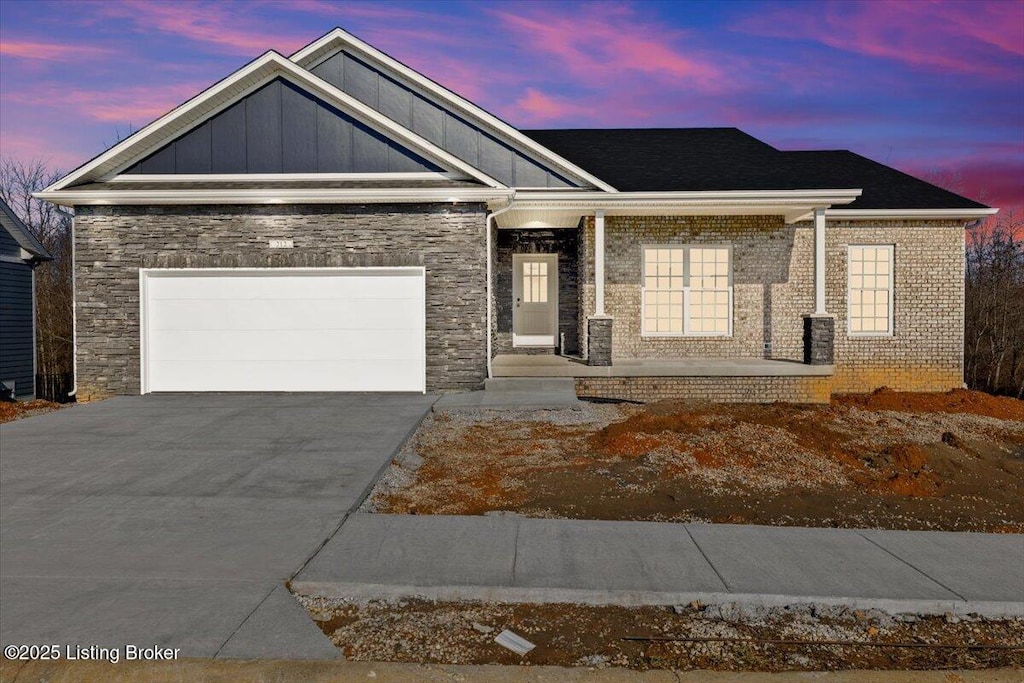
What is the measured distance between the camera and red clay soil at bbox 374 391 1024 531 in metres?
5.75

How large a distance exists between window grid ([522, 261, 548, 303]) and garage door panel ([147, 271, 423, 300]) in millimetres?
4671

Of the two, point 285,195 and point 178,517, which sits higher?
point 285,195

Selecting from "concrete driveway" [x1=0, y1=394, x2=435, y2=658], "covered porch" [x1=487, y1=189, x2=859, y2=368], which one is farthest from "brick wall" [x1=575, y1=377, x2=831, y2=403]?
"concrete driveway" [x1=0, y1=394, x2=435, y2=658]

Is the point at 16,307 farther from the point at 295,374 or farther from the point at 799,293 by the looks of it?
the point at 799,293

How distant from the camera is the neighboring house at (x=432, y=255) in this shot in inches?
460

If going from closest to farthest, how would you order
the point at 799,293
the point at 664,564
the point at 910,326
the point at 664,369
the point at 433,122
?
the point at 664,564, the point at 664,369, the point at 433,122, the point at 799,293, the point at 910,326

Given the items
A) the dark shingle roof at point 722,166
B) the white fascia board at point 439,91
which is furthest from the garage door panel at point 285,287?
the dark shingle roof at point 722,166

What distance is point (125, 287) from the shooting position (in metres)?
11.8

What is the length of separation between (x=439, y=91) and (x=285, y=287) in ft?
17.6

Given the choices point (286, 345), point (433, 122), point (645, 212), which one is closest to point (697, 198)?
point (645, 212)

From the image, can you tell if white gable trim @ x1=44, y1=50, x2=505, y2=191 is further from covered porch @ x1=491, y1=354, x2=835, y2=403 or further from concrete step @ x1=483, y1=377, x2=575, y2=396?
covered porch @ x1=491, y1=354, x2=835, y2=403

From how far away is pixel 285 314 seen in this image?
38.7 ft

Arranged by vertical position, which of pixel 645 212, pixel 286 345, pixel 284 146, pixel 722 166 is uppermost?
pixel 722 166

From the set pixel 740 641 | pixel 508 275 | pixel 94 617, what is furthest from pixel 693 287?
pixel 94 617
